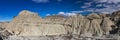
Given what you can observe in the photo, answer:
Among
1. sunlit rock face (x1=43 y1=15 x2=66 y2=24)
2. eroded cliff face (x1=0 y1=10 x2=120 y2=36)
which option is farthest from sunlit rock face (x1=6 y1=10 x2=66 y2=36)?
sunlit rock face (x1=43 y1=15 x2=66 y2=24)

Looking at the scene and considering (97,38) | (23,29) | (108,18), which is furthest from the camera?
(23,29)

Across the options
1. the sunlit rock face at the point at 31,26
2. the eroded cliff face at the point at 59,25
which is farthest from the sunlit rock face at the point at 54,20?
the sunlit rock face at the point at 31,26

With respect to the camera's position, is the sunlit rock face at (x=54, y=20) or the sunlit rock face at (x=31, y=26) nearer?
the sunlit rock face at (x=31, y=26)

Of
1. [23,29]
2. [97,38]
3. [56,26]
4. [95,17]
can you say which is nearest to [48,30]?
[56,26]

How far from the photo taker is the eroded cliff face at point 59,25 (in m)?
122

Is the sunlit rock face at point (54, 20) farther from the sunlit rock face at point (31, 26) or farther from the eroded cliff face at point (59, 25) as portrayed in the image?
the sunlit rock face at point (31, 26)

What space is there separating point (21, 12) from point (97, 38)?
5417 cm

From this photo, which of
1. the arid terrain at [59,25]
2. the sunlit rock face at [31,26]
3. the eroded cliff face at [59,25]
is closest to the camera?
the arid terrain at [59,25]

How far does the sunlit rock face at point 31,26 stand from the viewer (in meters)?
129

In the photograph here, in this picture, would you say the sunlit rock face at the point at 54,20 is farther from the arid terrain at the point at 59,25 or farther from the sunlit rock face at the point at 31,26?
the sunlit rock face at the point at 31,26

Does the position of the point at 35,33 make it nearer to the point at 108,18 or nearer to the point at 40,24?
the point at 40,24

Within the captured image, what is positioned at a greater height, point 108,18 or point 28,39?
point 108,18

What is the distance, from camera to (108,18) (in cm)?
11950

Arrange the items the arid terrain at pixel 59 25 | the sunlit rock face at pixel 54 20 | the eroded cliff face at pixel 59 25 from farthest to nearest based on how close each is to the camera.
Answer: the sunlit rock face at pixel 54 20 < the eroded cliff face at pixel 59 25 < the arid terrain at pixel 59 25
